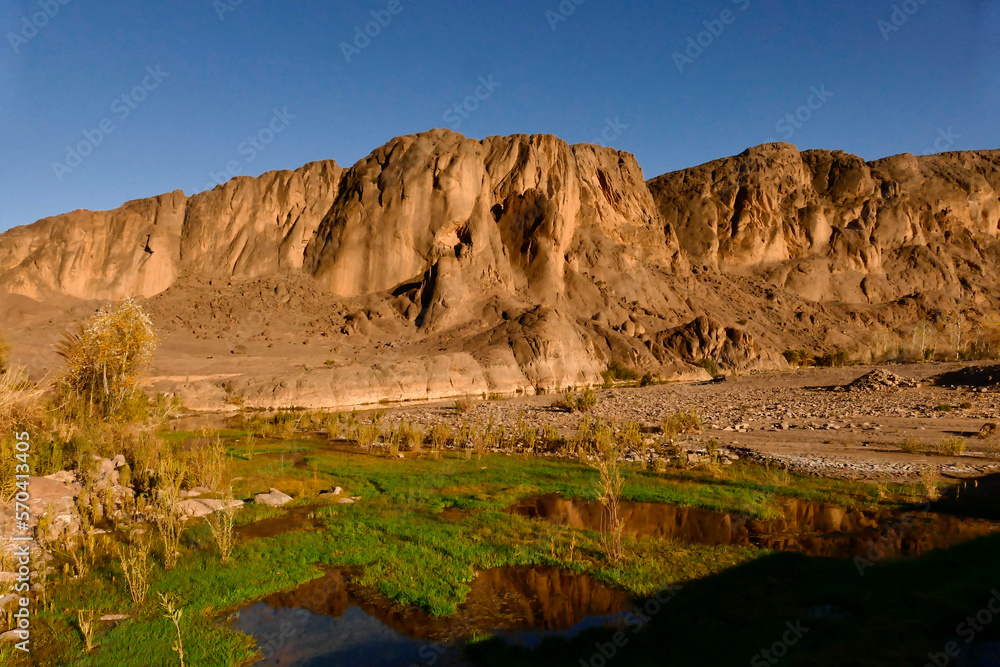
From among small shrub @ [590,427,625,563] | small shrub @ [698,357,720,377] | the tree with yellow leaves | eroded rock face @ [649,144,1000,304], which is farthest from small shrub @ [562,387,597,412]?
eroded rock face @ [649,144,1000,304]

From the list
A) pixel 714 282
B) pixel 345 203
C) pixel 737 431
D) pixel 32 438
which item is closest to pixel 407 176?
pixel 345 203

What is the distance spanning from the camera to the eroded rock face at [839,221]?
94.1 metres

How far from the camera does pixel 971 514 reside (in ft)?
39.2

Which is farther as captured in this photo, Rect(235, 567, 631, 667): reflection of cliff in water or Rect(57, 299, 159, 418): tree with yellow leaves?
Rect(57, 299, 159, 418): tree with yellow leaves

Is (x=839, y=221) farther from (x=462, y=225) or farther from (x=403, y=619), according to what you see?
(x=403, y=619)

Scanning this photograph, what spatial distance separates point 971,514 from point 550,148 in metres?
72.0

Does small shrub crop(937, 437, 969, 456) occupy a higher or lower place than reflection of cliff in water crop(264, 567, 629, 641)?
higher

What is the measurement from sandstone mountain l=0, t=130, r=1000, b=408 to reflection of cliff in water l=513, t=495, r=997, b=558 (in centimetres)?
2881

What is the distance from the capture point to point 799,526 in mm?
11680

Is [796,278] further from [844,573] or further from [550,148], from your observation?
[844,573]

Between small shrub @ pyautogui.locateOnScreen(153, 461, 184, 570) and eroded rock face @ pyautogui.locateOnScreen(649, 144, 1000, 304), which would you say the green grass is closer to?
small shrub @ pyautogui.locateOnScreen(153, 461, 184, 570)

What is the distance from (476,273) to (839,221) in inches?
2953

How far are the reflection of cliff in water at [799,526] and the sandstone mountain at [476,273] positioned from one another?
28.8 m

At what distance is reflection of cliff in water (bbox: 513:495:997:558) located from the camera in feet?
34.0
